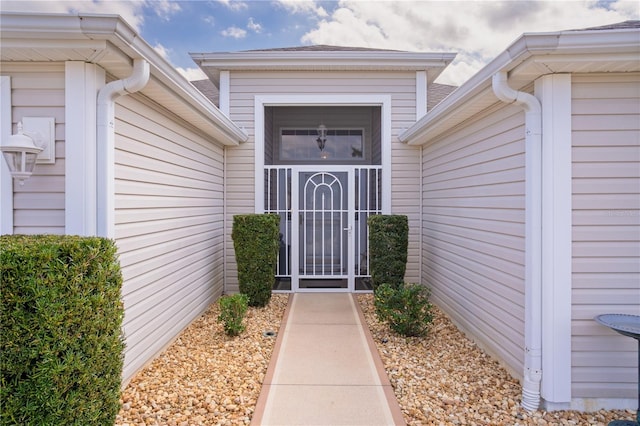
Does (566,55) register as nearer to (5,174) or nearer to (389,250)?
(389,250)

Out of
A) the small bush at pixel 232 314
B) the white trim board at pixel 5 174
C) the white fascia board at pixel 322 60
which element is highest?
the white fascia board at pixel 322 60

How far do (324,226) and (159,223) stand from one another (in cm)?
299

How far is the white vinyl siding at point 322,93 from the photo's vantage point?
5.68 metres

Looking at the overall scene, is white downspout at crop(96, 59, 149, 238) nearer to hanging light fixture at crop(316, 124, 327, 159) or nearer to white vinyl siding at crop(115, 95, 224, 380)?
white vinyl siding at crop(115, 95, 224, 380)

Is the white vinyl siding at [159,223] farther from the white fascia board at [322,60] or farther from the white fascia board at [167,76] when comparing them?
the white fascia board at [322,60]

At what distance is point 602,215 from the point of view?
2.48 metres

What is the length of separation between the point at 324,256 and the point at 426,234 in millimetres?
1725

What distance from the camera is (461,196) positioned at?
13.4ft

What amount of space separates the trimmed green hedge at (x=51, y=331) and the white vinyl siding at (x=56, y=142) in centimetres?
53

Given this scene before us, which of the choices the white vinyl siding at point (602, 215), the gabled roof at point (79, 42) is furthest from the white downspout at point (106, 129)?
the white vinyl siding at point (602, 215)

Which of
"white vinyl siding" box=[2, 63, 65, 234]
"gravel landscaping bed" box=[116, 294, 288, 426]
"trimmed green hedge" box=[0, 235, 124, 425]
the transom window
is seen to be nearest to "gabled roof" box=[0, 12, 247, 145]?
"white vinyl siding" box=[2, 63, 65, 234]

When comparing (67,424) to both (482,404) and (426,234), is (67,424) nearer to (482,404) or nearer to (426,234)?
(482,404)

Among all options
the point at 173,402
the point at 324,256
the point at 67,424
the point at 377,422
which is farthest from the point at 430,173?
the point at 67,424

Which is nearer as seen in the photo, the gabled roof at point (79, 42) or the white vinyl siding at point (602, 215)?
the gabled roof at point (79, 42)
